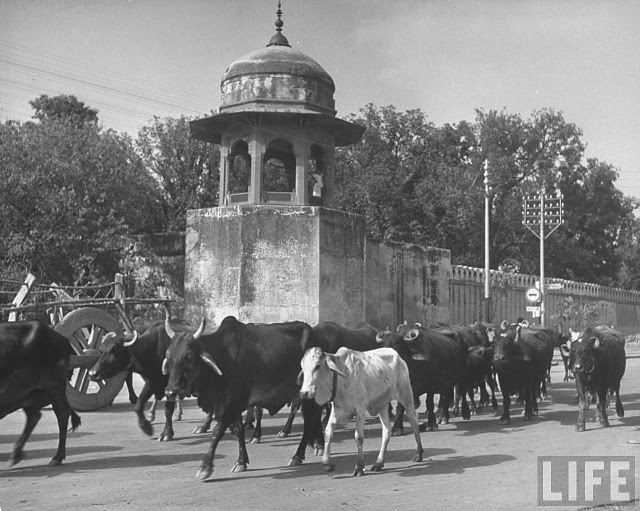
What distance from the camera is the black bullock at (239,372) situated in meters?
8.63

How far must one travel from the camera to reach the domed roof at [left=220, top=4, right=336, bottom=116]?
2259cm

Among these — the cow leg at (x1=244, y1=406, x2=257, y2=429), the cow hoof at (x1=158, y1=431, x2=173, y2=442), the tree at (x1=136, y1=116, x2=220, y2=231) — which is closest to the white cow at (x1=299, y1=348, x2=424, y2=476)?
the cow hoof at (x1=158, y1=431, x2=173, y2=442)

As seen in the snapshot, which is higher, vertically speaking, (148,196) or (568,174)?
(568,174)

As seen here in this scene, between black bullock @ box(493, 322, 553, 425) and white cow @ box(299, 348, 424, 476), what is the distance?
3.81 m

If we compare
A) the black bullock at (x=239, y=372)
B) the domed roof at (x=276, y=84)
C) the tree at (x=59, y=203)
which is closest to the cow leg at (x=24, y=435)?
the black bullock at (x=239, y=372)

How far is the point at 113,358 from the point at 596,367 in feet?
23.1

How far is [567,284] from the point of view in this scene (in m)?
36.9

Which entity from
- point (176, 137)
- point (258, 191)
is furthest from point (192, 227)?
point (176, 137)

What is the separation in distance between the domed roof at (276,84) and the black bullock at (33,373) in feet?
44.7

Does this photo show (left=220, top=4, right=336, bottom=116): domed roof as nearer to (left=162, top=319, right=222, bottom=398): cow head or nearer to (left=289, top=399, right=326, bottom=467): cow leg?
(left=289, top=399, right=326, bottom=467): cow leg

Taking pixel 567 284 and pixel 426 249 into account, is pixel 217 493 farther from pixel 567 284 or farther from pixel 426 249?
pixel 567 284

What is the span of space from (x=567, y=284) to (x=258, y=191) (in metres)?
19.3

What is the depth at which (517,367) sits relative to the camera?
44.1ft

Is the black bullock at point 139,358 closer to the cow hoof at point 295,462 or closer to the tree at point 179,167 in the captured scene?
the cow hoof at point 295,462
